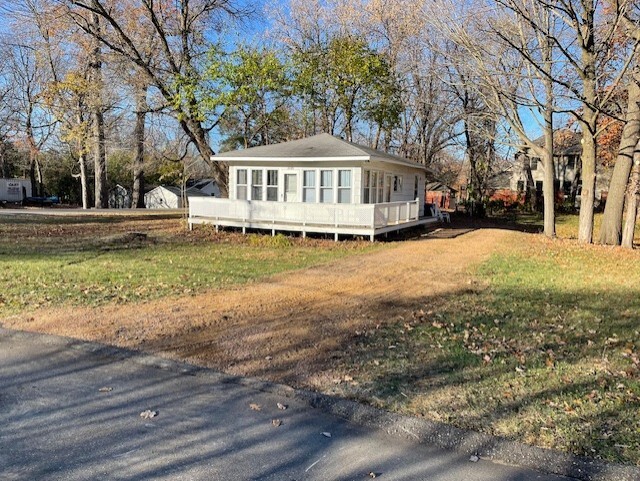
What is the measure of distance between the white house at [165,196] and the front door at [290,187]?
33.6 m

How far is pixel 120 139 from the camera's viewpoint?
28156 millimetres

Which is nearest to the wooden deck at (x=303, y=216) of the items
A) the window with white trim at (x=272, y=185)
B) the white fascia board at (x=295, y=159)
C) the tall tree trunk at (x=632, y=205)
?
the white fascia board at (x=295, y=159)

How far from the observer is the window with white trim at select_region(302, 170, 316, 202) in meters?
18.3

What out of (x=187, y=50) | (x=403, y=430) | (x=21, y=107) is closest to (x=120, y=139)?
(x=187, y=50)

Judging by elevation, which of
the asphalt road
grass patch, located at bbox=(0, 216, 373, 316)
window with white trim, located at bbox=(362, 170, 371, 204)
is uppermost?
window with white trim, located at bbox=(362, 170, 371, 204)

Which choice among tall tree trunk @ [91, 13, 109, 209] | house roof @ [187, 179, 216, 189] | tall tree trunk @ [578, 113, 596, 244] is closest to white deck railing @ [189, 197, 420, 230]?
tall tree trunk @ [578, 113, 596, 244]

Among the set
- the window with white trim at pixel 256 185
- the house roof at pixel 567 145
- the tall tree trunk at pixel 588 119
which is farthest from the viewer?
the house roof at pixel 567 145

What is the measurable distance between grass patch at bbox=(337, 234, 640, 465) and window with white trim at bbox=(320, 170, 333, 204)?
10.5 metres

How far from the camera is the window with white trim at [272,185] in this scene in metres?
19.1

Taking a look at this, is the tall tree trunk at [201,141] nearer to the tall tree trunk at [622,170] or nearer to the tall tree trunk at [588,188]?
the tall tree trunk at [588,188]

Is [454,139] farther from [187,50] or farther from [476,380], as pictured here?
[476,380]

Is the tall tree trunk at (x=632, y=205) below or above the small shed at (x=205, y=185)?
below

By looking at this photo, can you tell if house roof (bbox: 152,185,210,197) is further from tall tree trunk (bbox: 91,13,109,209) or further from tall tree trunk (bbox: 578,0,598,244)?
tall tree trunk (bbox: 578,0,598,244)

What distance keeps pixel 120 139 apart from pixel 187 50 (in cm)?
947
